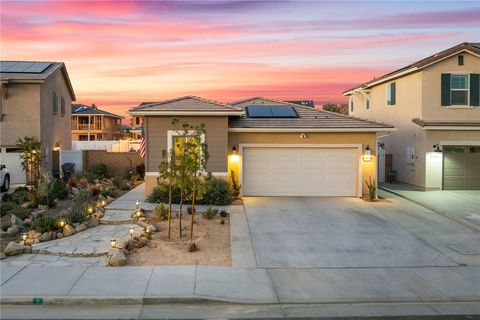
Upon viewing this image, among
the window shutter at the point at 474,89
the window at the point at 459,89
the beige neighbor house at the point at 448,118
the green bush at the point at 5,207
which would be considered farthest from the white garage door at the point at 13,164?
the window shutter at the point at 474,89

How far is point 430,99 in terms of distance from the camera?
21578mm

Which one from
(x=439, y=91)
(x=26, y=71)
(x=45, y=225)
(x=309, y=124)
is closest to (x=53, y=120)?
(x=26, y=71)

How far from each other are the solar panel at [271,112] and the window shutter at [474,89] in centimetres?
803

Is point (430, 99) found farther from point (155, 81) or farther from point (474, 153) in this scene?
point (155, 81)

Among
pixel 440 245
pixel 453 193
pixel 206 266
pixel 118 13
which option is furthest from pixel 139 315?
pixel 453 193

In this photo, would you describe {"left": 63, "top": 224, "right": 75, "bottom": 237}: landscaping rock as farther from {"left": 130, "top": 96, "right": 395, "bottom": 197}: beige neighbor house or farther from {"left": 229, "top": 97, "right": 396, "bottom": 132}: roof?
{"left": 229, "top": 97, "right": 396, "bottom": 132}: roof

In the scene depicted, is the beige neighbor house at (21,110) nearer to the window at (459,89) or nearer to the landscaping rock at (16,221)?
the landscaping rock at (16,221)

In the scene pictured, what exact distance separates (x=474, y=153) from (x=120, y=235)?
54.8ft

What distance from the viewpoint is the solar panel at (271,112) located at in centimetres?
2047

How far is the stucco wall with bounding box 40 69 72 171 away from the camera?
24.3 m

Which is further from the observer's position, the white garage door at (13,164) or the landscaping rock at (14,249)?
the white garage door at (13,164)

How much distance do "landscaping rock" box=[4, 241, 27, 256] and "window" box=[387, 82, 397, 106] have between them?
19.8 metres

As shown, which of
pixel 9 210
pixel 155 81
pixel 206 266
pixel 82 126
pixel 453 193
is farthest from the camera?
pixel 82 126

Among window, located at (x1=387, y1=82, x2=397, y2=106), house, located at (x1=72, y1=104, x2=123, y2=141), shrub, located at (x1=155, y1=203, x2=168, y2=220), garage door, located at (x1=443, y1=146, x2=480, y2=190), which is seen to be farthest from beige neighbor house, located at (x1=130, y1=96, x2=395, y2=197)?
house, located at (x1=72, y1=104, x2=123, y2=141)
